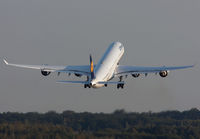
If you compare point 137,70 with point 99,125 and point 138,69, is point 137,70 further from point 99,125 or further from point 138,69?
point 99,125

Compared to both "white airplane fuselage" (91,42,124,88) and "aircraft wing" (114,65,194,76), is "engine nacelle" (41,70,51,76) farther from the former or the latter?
"aircraft wing" (114,65,194,76)

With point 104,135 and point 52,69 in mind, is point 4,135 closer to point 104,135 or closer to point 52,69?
point 104,135

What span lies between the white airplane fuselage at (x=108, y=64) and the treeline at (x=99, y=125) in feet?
23.7

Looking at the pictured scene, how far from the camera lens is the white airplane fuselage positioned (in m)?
127

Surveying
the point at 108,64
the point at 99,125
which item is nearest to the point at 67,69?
the point at 108,64

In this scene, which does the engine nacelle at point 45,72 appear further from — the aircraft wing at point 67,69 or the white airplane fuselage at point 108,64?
the white airplane fuselage at point 108,64

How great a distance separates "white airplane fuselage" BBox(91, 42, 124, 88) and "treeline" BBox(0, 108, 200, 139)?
7227mm

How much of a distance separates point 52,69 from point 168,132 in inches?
911

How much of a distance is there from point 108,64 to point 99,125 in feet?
32.4

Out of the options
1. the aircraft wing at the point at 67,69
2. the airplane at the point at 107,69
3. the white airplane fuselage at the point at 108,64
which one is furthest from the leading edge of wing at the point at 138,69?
the aircraft wing at the point at 67,69

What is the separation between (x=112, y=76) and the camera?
13488cm

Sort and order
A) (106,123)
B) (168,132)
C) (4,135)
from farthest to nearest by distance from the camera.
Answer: (106,123) < (168,132) < (4,135)

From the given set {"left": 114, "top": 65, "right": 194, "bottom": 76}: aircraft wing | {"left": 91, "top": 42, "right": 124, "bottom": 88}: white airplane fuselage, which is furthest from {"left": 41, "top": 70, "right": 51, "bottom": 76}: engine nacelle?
{"left": 114, "top": 65, "right": 194, "bottom": 76}: aircraft wing

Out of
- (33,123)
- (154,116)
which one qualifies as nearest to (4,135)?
(33,123)
